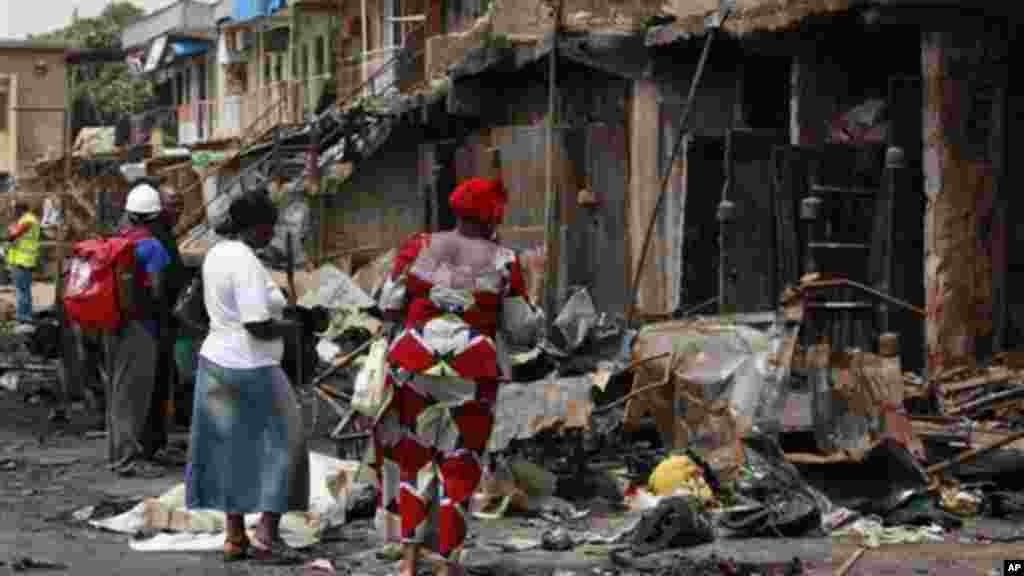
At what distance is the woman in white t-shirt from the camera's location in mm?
8570

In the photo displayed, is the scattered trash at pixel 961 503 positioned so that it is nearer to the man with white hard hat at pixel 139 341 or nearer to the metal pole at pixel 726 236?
the man with white hard hat at pixel 139 341

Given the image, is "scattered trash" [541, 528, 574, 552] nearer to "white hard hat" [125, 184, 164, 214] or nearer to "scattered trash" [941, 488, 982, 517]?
"scattered trash" [941, 488, 982, 517]

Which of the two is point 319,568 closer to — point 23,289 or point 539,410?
point 539,410

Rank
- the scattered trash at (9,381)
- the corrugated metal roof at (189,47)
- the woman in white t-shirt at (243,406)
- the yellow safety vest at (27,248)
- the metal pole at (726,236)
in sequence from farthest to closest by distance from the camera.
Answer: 1. the corrugated metal roof at (189,47)
2. the yellow safety vest at (27,248)
3. the scattered trash at (9,381)
4. the metal pole at (726,236)
5. the woman in white t-shirt at (243,406)

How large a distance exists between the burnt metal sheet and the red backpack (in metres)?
2.65

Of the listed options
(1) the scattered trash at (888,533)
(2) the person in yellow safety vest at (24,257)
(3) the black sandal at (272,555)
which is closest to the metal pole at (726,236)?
(1) the scattered trash at (888,533)

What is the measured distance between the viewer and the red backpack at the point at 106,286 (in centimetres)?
1205

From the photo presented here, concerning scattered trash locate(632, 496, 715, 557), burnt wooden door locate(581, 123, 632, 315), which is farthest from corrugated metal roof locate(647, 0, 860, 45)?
scattered trash locate(632, 496, 715, 557)

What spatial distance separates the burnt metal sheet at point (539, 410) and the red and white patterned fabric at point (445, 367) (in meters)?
2.18

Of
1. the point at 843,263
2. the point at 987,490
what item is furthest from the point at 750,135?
the point at 987,490

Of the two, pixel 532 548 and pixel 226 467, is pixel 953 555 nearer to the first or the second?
pixel 532 548

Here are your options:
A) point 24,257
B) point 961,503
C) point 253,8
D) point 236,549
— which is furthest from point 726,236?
point 253,8

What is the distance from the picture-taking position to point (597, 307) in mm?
19188

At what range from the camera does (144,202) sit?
1224 centimetres
